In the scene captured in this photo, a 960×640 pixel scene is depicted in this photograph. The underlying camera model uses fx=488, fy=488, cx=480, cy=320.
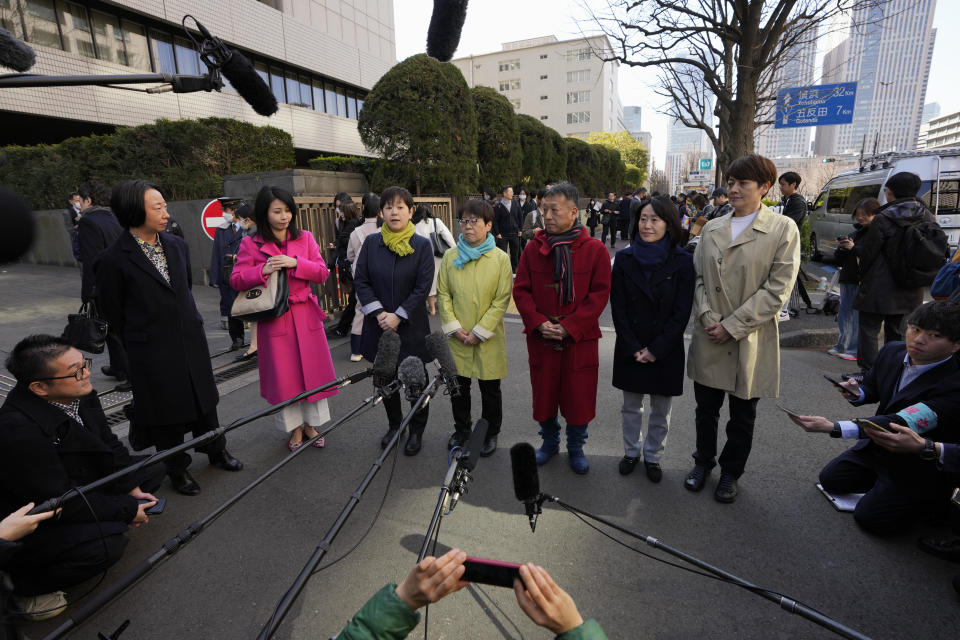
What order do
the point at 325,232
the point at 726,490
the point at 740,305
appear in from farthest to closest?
the point at 325,232
the point at 726,490
the point at 740,305

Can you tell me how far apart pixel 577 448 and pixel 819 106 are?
744 inches

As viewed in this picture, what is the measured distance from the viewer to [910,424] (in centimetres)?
274

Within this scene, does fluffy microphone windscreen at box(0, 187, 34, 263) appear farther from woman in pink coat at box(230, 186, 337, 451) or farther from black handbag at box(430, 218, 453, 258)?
black handbag at box(430, 218, 453, 258)

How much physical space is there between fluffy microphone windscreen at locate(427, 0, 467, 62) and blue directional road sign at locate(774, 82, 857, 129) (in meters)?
17.9

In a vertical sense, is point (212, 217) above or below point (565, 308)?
above

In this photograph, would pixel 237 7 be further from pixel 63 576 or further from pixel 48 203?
pixel 63 576

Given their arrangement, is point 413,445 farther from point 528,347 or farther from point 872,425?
point 872,425

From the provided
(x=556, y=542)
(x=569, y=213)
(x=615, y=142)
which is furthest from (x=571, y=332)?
(x=615, y=142)

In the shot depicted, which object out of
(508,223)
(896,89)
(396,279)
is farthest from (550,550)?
(896,89)

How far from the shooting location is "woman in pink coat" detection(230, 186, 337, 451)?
149 inches

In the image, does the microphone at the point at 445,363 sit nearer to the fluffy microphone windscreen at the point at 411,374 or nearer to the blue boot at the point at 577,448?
the fluffy microphone windscreen at the point at 411,374

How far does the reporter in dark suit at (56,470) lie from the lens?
7.81 ft

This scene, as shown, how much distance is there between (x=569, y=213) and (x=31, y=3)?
2126 centimetres

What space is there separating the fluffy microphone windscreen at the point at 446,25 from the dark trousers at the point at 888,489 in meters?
3.47
